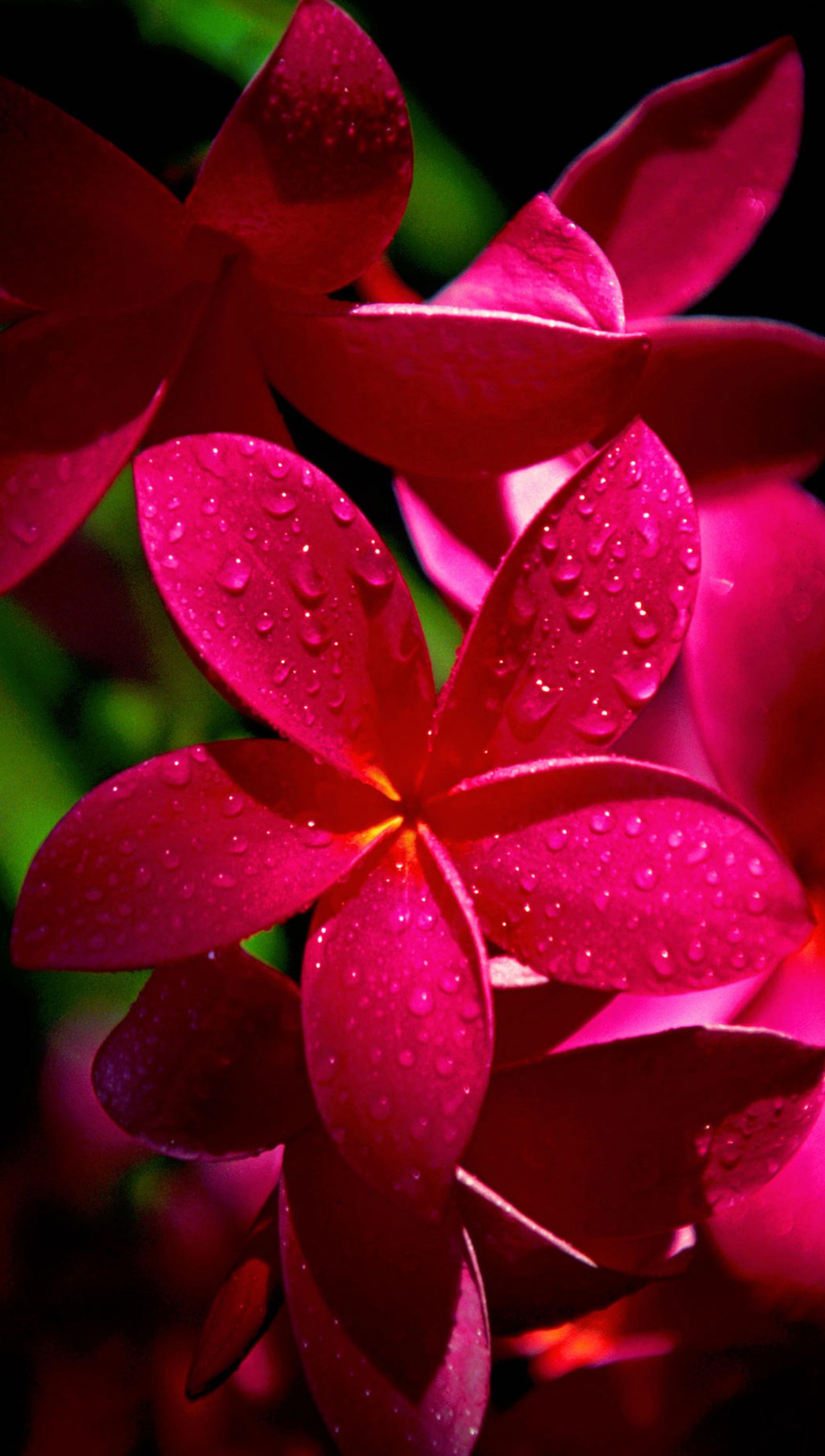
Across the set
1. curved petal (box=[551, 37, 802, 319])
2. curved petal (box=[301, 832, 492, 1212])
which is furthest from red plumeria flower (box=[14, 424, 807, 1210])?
curved petal (box=[551, 37, 802, 319])

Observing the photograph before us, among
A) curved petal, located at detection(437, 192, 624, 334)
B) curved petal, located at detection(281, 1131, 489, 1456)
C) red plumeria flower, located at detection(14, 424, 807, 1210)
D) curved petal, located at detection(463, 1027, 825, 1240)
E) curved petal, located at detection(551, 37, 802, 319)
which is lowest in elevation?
curved petal, located at detection(281, 1131, 489, 1456)

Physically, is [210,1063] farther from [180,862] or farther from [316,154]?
[316,154]

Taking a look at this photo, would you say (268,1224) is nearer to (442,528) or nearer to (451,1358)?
(451,1358)

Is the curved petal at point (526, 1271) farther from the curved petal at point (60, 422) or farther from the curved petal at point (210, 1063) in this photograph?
the curved petal at point (60, 422)

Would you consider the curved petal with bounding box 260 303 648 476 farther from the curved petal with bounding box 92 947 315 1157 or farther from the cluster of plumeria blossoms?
the curved petal with bounding box 92 947 315 1157

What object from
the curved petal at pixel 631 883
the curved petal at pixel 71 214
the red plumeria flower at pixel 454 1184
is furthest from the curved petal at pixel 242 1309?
the curved petal at pixel 71 214

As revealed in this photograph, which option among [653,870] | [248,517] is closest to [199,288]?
[248,517]
